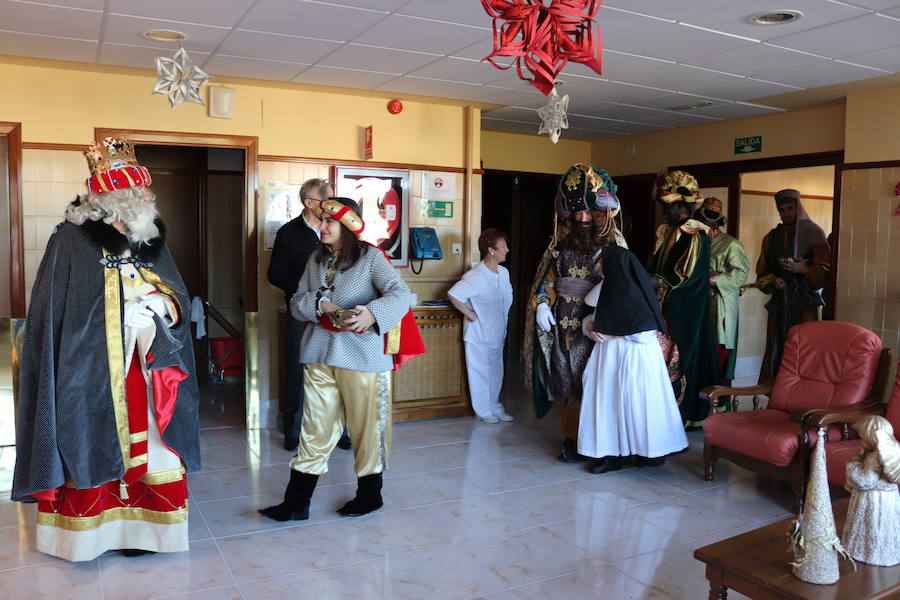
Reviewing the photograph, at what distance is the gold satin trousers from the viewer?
3.62 meters

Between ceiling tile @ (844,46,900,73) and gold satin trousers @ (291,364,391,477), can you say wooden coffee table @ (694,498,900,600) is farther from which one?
ceiling tile @ (844,46,900,73)

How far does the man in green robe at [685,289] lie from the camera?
17.3ft

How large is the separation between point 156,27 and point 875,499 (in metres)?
4.11

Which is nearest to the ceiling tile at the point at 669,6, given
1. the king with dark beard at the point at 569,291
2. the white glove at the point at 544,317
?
the king with dark beard at the point at 569,291

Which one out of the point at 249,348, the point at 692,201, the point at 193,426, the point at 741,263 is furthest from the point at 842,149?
the point at 193,426

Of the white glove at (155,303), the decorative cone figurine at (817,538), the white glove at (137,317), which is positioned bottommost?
the decorative cone figurine at (817,538)

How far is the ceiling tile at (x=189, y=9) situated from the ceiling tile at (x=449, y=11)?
2.69ft

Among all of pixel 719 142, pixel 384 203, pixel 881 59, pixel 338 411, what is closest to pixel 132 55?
pixel 384 203

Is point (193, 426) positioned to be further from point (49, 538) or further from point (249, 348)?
point (249, 348)

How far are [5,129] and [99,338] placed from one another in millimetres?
2782

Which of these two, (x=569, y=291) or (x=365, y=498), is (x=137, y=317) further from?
(x=569, y=291)

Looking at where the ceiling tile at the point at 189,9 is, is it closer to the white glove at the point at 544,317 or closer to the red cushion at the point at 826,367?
the white glove at the point at 544,317

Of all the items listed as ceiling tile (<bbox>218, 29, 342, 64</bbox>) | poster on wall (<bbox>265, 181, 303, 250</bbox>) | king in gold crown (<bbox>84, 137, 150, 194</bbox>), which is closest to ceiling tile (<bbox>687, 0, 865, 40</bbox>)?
ceiling tile (<bbox>218, 29, 342, 64</bbox>)

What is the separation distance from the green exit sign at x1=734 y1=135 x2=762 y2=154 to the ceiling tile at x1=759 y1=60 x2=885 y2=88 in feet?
4.68
